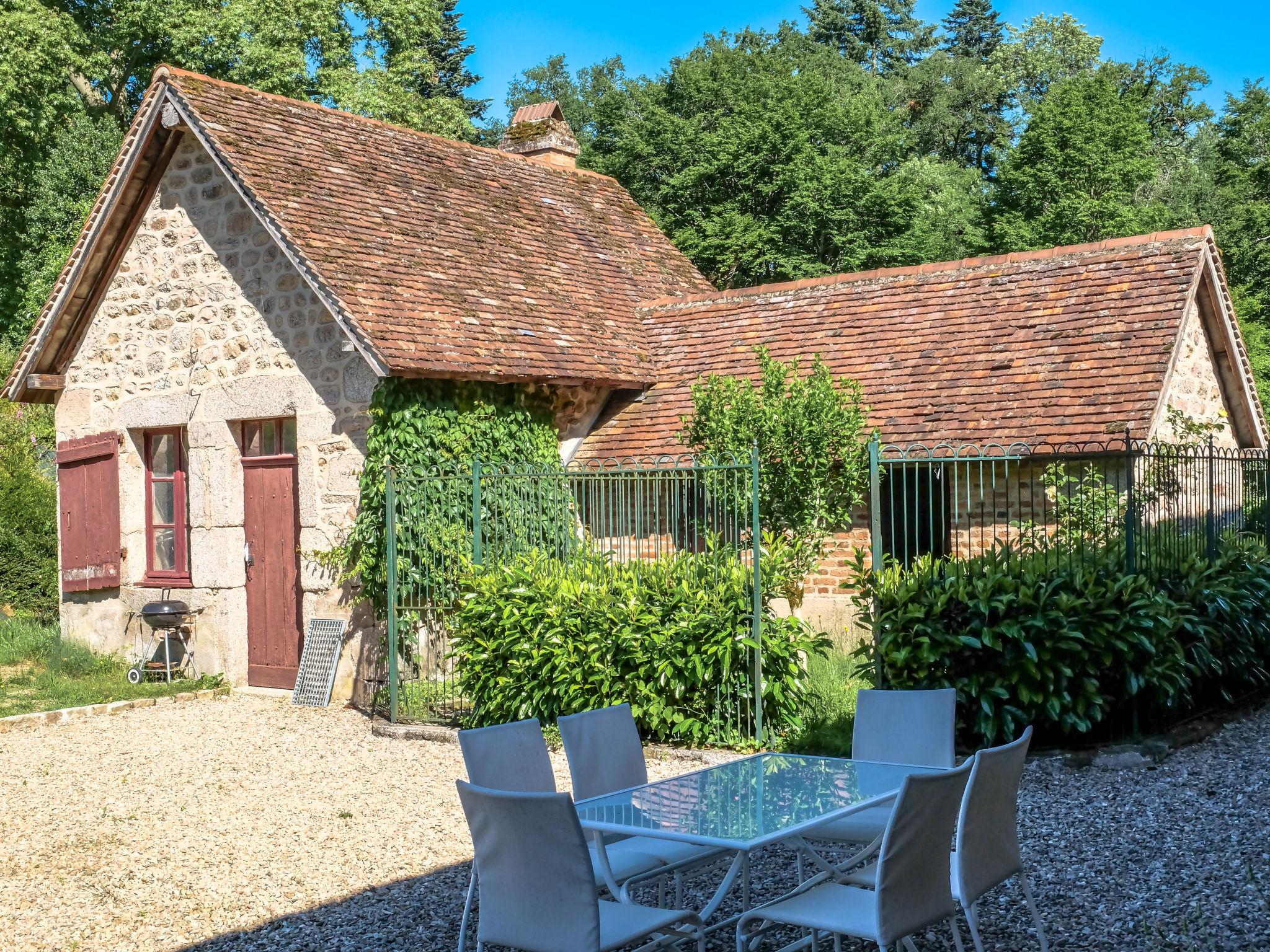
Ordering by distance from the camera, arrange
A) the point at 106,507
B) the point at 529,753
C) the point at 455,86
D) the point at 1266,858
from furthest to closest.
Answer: the point at 455,86, the point at 106,507, the point at 1266,858, the point at 529,753

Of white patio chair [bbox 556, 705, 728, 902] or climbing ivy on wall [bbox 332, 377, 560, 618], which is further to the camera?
climbing ivy on wall [bbox 332, 377, 560, 618]

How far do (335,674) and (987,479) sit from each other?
6054 millimetres

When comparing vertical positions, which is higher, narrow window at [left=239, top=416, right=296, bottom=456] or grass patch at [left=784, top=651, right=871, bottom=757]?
narrow window at [left=239, top=416, right=296, bottom=456]

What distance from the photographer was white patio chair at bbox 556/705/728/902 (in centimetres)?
475

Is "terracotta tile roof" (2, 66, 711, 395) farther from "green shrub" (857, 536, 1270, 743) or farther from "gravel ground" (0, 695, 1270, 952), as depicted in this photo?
"green shrub" (857, 536, 1270, 743)

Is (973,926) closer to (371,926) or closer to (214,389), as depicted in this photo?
(371,926)

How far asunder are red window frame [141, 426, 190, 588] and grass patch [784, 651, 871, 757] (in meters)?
6.44

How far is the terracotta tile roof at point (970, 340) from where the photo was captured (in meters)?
10.8

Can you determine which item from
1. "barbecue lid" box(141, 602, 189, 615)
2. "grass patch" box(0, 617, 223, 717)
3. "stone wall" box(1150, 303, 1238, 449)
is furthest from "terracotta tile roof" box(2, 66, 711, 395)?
"stone wall" box(1150, 303, 1238, 449)

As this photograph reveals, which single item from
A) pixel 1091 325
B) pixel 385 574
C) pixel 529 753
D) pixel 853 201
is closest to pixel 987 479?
pixel 1091 325

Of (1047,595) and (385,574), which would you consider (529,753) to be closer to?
(1047,595)

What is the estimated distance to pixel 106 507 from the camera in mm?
12789

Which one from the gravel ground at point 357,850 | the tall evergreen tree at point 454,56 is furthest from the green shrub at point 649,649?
the tall evergreen tree at point 454,56

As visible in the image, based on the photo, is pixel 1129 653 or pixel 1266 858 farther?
pixel 1129 653
